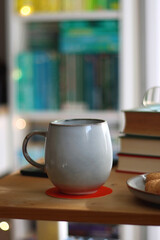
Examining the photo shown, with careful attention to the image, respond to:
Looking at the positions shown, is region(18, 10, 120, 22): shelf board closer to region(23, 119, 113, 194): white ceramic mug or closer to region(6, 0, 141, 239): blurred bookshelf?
region(6, 0, 141, 239): blurred bookshelf

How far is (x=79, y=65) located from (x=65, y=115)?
0.25 m

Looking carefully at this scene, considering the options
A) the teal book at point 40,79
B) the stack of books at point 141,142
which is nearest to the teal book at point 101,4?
the teal book at point 40,79

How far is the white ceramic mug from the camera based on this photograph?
2.58 ft

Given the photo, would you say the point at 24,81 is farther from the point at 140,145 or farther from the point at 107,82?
the point at 140,145

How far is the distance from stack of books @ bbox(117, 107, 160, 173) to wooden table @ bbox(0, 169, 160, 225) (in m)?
0.13

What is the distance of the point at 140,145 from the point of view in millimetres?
994

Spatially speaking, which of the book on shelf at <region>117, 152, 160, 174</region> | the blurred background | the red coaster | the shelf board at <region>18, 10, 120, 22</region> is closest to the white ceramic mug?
the red coaster

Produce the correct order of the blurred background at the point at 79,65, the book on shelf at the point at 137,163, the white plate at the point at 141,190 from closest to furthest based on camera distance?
the white plate at the point at 141,190, the book on shelf at the point at 137,163, the blurred background at the point at 79,65

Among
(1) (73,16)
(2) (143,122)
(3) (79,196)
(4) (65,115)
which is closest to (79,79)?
(4) (65,115)

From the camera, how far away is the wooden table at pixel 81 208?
0.71 meters

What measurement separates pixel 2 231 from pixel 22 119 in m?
1.50

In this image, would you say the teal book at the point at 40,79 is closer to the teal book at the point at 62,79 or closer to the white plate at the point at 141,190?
the teal book at the point at 62,79

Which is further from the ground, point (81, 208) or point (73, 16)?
point (73, 16)

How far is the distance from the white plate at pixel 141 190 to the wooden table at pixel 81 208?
0.02 meters
